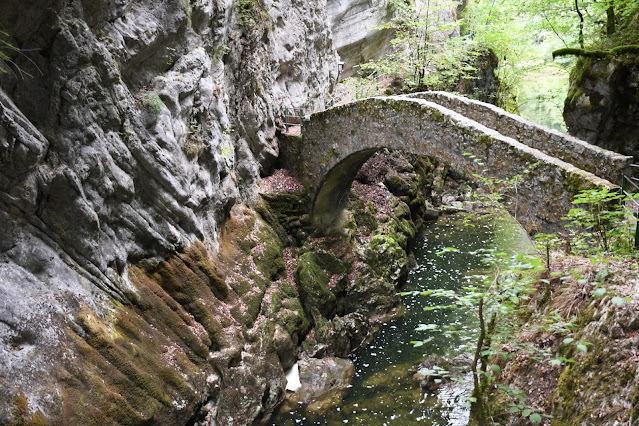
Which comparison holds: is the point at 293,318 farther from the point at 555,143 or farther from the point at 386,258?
the point at 555,143

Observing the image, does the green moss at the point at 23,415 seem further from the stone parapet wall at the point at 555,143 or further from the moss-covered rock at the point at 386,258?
the moss-covered rock at the point at 386,258

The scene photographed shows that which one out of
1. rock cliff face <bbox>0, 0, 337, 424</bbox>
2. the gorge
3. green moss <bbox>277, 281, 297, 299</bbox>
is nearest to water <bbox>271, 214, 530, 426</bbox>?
the gorge

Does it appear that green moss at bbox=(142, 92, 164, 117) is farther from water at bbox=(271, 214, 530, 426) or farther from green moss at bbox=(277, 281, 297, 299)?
water at bbox=(271, 214, 530, 426)

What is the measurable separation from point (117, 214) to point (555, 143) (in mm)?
8146

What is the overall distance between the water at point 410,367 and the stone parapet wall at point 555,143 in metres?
1.64

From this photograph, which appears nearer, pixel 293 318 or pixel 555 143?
pixel 555 143

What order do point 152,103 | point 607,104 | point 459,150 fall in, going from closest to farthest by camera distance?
point 152,103 → point 459,150 → point 607,104

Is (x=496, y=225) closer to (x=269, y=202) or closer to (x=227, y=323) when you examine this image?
(x=269, y=202)

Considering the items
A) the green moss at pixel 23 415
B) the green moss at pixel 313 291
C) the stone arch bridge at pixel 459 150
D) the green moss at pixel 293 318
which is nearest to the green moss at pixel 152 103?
the green moss at pixel 23 415

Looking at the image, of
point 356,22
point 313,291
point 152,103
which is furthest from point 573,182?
point 356,22

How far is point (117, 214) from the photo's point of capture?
7.60 meters

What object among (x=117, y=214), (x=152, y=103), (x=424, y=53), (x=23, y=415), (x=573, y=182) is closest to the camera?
(x=23, y=415)

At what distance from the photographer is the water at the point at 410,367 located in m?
8.48

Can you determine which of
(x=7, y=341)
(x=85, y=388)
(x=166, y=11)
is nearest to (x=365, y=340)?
(x=85, y=388)
